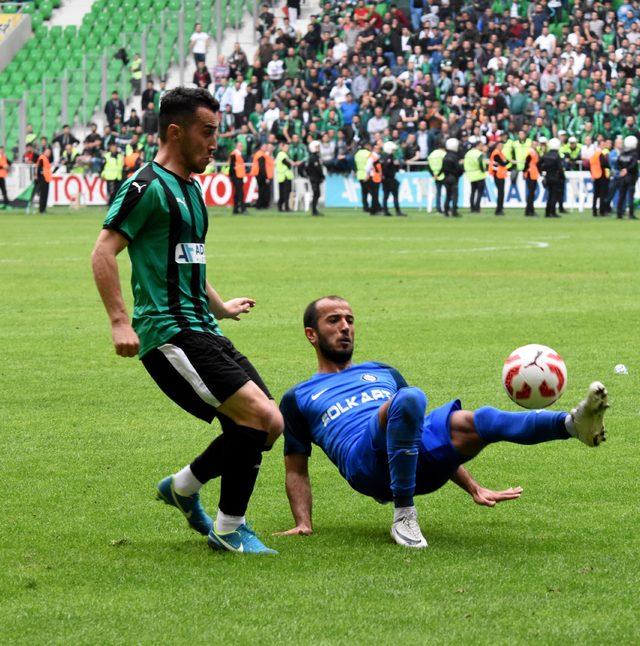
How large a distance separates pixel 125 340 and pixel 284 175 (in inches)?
1362

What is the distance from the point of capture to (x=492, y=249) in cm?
2328

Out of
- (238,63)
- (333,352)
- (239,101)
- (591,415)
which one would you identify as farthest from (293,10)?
(591,415)

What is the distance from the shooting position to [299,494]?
19.7 ft

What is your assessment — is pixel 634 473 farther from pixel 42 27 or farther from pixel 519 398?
pixel 42 27

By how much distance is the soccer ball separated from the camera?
572 centimetres

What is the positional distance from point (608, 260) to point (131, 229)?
1633 centimetres

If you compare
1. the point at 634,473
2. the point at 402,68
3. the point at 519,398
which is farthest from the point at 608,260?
the point at 402,68

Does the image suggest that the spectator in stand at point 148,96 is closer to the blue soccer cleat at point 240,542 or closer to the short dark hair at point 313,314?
the short dark hair at point 313,314

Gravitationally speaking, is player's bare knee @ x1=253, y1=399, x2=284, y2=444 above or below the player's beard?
below

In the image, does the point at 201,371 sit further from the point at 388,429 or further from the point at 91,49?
the point at 91,49

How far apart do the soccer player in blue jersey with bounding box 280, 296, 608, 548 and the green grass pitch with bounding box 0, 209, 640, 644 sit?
0.20 metres

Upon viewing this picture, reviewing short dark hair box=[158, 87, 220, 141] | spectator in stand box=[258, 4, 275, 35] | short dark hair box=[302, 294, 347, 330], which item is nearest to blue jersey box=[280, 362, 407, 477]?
short dark hair box=[302, 294, 347, 330]

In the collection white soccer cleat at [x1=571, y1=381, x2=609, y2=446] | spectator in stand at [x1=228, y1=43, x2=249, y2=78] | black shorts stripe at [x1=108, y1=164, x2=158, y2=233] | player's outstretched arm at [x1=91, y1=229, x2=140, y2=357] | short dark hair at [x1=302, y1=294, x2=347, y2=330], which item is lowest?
white soccer cleat at [x1=571, y1=381, x2=609, y2=446]

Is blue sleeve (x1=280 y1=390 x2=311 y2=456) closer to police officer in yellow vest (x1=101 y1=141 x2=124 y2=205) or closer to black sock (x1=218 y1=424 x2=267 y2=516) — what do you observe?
black sock (x1=218 y1=424 x2=267 y2=516)
